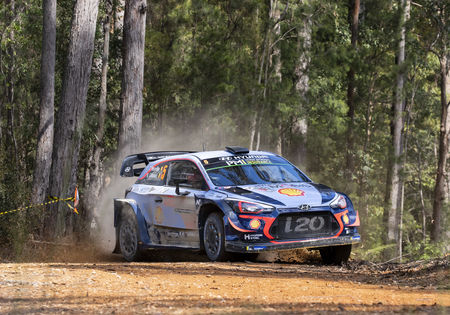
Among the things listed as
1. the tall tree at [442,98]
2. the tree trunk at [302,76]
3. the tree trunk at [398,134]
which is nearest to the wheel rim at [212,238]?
the tree trunk at [302,76]

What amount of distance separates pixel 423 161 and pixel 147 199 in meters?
30.2

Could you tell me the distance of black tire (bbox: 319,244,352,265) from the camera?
1056cm

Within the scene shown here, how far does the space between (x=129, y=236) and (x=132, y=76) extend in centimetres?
934

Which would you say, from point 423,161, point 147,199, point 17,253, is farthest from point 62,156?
point 423,161

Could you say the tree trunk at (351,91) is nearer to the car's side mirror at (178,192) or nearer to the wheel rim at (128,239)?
the wheel rim at (128,239)

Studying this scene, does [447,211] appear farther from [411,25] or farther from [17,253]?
[17,253]

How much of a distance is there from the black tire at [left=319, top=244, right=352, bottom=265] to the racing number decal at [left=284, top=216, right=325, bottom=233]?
796mm

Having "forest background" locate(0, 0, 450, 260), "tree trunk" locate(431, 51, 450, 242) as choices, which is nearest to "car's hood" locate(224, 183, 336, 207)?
"forest background" locate(0, 0, 450, 260)

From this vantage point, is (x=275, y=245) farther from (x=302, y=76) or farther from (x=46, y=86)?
(x=302, y=76)

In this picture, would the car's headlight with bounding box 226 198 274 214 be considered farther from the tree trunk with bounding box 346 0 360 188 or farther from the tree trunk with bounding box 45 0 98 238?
the tree trunk with bounding box 346 0 360 188

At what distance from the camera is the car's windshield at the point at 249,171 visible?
420 inches

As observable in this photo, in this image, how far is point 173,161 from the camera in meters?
11.6

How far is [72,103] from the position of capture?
17.8 metres

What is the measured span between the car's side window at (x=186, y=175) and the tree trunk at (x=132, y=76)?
906 centimetres
